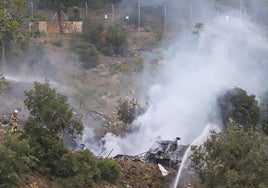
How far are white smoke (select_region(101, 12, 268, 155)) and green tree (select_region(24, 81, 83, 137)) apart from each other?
5563mm

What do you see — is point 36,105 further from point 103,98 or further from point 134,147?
point 103,98

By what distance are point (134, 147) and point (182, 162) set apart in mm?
3133

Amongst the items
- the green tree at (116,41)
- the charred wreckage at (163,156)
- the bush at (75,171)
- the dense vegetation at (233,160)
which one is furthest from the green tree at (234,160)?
the green tree at (116,41)

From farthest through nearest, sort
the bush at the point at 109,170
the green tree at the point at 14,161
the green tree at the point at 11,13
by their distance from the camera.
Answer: the green tree at the point at 11,13 → the bush at the point at 109,170 → the green tree at the point at 14,161

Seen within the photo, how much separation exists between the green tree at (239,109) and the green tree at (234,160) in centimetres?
769

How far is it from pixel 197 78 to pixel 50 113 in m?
14.7

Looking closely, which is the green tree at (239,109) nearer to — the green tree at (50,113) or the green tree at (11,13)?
the green tree at (11,13)

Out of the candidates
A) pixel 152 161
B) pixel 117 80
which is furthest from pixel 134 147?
pixel 117 80

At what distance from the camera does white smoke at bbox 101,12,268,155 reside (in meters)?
20.0

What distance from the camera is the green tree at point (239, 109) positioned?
67.5 feet

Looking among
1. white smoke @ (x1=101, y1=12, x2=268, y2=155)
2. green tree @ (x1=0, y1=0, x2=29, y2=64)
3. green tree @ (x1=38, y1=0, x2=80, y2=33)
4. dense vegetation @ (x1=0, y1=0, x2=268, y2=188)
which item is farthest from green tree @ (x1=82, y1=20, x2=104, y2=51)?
dense vegetation @ (x1=0, y1=0, x2=268, y2=188)

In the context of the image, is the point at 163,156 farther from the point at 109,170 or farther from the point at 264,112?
the point at 264,112

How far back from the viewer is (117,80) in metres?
30.8

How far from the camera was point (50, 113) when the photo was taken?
12.6 metres
